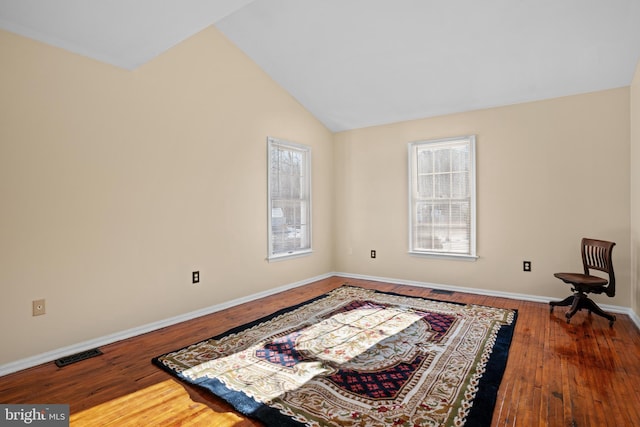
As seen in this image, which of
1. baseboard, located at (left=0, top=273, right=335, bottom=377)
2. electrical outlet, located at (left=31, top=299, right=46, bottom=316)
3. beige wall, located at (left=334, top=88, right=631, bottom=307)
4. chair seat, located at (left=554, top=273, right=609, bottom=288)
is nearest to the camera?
baseboard, located at (left=0, top=273, right=335, bottom=377)

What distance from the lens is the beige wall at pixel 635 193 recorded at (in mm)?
3367

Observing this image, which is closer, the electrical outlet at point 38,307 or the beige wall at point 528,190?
the electrical outlet at point 38,307

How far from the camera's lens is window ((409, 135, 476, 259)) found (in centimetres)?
466

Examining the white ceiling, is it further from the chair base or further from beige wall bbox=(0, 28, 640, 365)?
the chair base

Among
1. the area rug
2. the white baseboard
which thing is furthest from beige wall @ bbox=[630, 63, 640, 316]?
the area rug

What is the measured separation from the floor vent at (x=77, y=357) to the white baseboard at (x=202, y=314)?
0.06 metres

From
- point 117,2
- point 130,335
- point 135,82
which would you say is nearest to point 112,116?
point 135,82

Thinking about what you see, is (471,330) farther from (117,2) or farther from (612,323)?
(117,2)

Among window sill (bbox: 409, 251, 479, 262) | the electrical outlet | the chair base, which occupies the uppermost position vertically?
window sill (bbox: 409, 251, 479, 262)

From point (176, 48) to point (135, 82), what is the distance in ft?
2.08

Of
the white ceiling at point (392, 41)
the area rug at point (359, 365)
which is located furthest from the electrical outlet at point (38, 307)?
the white ceiling at point (392, 41)

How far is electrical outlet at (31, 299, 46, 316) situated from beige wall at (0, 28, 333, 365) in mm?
36

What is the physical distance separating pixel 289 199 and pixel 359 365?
2942mm

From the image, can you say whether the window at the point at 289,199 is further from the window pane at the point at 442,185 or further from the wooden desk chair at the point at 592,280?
the wooden desk chair at the point at 592,280
